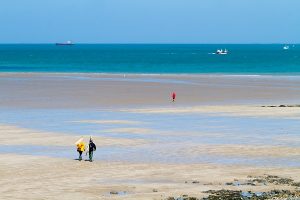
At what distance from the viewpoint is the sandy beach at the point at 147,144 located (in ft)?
89.2

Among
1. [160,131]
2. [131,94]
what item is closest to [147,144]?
[160,131]

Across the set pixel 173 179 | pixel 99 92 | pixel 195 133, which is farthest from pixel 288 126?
pixel 99 92

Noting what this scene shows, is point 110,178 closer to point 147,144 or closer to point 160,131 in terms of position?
point 147,144

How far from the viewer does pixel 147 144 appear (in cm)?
3788

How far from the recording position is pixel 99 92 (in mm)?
74125

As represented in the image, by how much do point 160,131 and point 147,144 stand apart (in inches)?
206

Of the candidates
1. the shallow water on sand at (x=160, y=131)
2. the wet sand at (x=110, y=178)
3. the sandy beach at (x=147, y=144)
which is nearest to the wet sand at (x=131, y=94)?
the sandy beach at (x=147, y=144)

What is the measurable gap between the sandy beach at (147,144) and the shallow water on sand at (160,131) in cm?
6

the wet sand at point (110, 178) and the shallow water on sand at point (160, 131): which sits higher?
the shallow water on sand at point (160, 131)

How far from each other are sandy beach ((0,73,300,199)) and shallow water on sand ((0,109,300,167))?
0.06 meters

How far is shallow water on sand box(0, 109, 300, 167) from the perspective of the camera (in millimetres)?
33875

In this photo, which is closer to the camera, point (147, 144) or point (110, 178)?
point (110, 178)

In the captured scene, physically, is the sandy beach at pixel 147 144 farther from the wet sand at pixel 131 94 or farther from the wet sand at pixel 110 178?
the wet sand at pixel 131 94

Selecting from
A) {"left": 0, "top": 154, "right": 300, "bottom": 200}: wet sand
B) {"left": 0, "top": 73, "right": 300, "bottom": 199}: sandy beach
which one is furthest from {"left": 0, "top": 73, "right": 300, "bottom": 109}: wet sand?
{"left": 0, "top": 154, "right": 300, "bottom": 200}: wet sand
